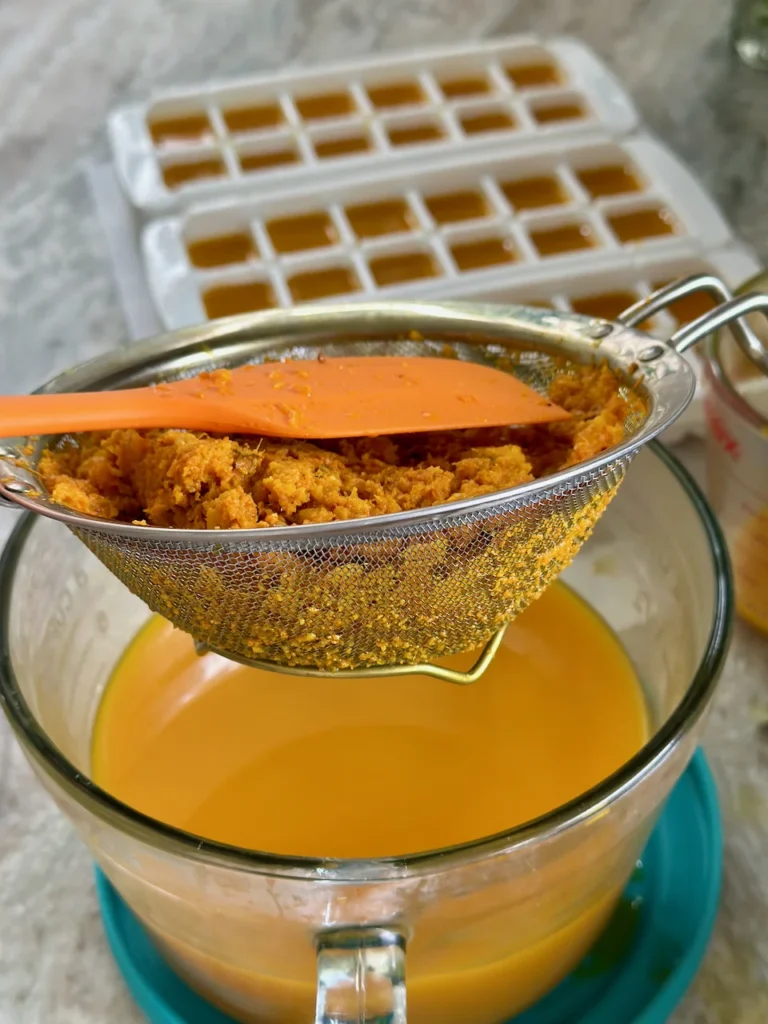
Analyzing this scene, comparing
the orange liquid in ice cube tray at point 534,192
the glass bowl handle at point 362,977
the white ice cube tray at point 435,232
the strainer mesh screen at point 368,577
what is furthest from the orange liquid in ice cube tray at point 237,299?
the glass bowl handle at point 362,977

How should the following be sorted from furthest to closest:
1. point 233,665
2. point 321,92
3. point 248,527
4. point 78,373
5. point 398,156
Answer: point 321,92
point 398,156
point 233,665
point 78,373
point 248,527

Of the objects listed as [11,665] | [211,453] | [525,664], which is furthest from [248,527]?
[525,664]

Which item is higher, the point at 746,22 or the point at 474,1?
the point at 474,1

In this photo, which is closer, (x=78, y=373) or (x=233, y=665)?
(x=78, y=373)

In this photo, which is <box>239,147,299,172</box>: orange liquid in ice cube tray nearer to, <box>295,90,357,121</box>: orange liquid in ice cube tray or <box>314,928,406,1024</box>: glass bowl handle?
<box>295,90,357,121</box>: orange liquid in ice cube tray

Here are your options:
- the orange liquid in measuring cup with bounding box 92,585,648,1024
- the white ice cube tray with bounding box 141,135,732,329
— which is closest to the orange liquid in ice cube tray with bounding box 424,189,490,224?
the white ice cube tray with bounding box 141,135,732,329

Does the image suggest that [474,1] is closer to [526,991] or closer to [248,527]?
[248,527]

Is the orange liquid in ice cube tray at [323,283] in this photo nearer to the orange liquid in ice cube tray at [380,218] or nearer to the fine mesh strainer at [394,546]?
the orange liquid in ice cube tray at [380,218]

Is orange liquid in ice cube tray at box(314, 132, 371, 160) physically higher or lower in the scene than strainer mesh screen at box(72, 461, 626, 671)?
higher

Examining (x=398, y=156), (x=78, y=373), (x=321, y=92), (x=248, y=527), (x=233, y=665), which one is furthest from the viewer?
(x=321, y=92)
